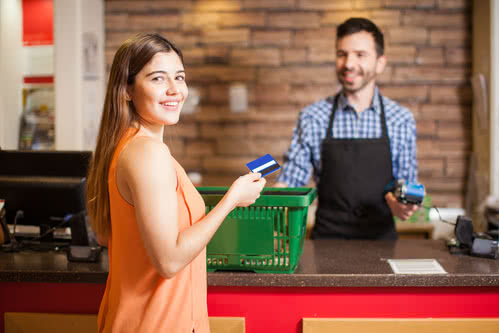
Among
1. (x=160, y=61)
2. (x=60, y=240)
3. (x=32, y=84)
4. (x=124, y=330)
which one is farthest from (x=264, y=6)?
(x=124, y=330)

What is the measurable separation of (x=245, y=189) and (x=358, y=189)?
1.39 meters

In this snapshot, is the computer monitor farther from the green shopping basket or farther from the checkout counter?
the green shopping basket

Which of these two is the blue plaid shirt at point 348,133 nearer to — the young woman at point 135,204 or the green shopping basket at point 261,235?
the green shopping basket at point 261,235

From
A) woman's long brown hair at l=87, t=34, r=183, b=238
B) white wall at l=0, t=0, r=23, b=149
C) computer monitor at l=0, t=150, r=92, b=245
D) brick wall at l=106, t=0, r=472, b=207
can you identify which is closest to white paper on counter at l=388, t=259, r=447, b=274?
woman's long brown hair at l=87, t=34, r=183, b=238

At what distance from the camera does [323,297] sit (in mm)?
1729

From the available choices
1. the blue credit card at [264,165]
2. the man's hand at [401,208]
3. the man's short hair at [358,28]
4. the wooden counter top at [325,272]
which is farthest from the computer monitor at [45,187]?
the man's short hair at [358,28]

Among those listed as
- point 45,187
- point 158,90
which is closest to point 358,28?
point 158,90

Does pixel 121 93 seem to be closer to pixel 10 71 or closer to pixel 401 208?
pixel 401 208

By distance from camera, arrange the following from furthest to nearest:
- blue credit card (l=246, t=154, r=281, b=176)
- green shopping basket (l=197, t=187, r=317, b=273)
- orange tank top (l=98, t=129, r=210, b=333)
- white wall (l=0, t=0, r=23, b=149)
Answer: white wall (l=0, t=0, r=23, b=149) → green shopping basket (l=197, t=187, r=317, b=273) → blue credit card (l=246, t=154, r=281, b=176) → orange tank top (l=98, t=129, r=210, b=333)

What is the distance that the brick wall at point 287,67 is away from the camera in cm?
381

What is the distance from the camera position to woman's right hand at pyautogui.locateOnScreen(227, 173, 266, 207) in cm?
136

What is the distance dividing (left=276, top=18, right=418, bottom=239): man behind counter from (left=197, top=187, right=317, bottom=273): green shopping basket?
3.15 feet

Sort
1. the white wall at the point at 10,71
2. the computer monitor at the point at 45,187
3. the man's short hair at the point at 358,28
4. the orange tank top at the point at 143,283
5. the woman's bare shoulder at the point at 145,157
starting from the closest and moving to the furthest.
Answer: the woman's bare shoulder at the point at 145,157 < the orange tank top at the point at 143,283 < the computer monitor at the point at 45,187 < the man's short hair at the point at 358,28 < the white wall at the point at 10,71

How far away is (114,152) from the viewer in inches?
51.4
